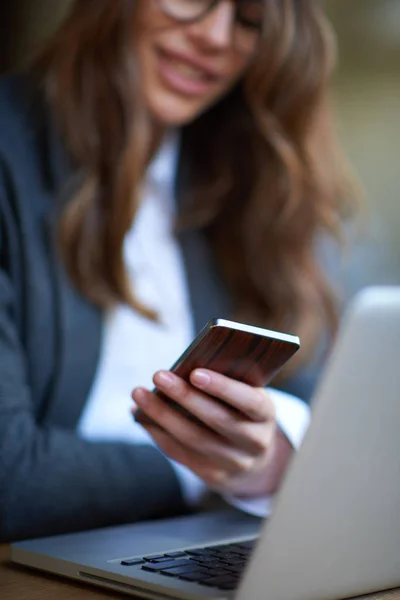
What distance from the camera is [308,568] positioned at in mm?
440

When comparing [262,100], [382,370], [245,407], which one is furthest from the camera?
[262,100]

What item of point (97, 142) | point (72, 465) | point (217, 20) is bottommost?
point (72, 465)

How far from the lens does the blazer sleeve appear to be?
2.50 feet

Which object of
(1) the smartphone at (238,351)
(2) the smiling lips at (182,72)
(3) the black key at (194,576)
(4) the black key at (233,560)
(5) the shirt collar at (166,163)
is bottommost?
(4) the black key at (233,560)

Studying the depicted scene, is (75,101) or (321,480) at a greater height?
(75,101)

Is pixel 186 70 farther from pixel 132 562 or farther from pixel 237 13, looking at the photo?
pixel 132 562

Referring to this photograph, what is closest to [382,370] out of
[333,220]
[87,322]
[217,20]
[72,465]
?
[72,465]

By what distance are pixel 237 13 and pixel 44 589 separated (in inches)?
32.0

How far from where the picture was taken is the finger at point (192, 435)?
1.93 ft

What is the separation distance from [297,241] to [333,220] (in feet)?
0.26

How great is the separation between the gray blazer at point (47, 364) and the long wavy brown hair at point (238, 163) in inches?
1.2

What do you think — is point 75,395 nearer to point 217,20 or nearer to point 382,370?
point 217,20

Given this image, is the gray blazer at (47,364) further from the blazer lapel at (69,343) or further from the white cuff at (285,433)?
the white cuff at (285,433)

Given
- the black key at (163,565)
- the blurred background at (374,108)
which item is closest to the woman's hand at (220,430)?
the black key at (163,565)
